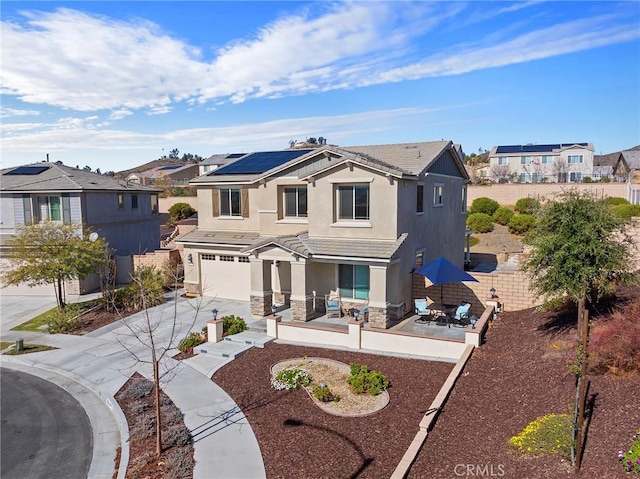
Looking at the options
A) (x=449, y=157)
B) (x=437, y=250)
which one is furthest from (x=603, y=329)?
(x=449, y=157)

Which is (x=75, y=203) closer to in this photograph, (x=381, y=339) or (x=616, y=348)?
(x=381, y=339)

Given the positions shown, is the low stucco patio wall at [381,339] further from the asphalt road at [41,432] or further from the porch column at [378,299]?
the asphalt road at [41,432]

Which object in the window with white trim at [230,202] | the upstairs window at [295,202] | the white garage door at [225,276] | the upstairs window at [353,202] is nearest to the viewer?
the upstairs window at [353,202]

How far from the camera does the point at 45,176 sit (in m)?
30.0

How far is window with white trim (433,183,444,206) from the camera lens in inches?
922

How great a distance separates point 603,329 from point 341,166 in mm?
11975

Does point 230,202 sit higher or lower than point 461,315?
higher

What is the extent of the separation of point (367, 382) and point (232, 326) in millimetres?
7447

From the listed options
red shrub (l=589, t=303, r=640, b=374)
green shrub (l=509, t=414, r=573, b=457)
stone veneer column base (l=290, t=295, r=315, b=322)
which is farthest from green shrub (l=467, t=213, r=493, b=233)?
green shrub (l=509, t=414, r=573, b=457)

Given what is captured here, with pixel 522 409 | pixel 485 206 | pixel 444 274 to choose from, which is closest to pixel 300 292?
pixel 444 274

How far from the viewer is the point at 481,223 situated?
131 feet

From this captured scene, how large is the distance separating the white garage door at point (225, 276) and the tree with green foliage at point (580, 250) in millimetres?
15094

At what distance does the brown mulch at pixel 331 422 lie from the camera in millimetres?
9758

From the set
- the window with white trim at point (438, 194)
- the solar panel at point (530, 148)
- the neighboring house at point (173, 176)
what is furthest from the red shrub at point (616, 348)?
the solar panel at point (530, 148)
